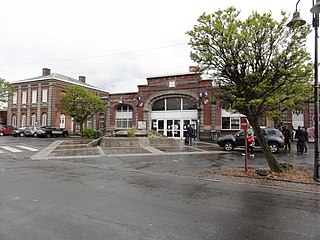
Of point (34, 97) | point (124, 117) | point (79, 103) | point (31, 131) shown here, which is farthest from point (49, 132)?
point (34, 97)

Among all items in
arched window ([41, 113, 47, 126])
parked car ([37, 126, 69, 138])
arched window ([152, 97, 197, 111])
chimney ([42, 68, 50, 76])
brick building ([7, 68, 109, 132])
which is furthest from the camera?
chimney ([42, 68, 50, 76])

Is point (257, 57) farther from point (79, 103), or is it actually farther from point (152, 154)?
point (79, 103)

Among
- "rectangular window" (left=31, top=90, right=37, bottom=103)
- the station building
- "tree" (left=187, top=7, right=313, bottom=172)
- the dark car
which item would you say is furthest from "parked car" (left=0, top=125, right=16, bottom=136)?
"tree" (left=187, top=7, right=313, bottom=172)

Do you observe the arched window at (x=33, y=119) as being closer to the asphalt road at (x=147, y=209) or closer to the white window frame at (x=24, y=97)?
the white window frame at (x=24, y=97)

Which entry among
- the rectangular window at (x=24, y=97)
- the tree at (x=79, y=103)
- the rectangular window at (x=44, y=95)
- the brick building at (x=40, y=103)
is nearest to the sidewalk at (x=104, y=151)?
the tree at (x=79, y=103)

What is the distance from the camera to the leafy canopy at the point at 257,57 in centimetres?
757

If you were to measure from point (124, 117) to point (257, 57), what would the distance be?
82.1ft

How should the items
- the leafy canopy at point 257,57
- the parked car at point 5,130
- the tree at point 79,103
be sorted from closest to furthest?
the leafy canopy at point 257,57 < the tree at point 79,103 < the parked car at point 5,130

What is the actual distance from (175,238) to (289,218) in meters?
2.29

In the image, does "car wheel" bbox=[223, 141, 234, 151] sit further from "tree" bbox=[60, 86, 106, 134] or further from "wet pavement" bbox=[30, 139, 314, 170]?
"tree" bbox=[60, 86, 106, 134]

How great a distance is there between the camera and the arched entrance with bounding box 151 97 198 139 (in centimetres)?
2781

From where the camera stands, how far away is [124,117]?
31.5 meters

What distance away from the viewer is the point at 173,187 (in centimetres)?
656

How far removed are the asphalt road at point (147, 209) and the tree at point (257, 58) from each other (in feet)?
10.00
